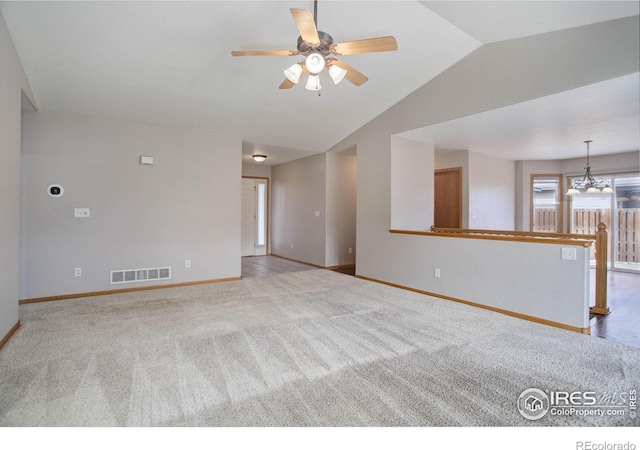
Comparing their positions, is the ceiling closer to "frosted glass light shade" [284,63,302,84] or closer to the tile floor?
"frosted glass light shade" [284,63,302,84]

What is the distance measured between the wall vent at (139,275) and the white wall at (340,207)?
3030mm

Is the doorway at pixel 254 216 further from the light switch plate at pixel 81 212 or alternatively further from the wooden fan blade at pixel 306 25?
the wooden fan blade at pixel 306 25

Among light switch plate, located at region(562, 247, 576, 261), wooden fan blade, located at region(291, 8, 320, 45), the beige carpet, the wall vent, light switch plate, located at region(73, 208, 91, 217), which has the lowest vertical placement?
the beige carpet

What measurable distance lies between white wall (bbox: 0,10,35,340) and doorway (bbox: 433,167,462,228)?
6.39 meters

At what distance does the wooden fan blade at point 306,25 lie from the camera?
1.98 m

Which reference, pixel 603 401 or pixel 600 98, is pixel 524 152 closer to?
pixel 600 98

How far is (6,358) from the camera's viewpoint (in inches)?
93.4

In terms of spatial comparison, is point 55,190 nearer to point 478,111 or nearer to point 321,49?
point 321,49

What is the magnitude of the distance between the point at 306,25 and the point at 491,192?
5.65m

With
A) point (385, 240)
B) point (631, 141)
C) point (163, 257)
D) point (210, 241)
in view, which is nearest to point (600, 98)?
point (631, 141)

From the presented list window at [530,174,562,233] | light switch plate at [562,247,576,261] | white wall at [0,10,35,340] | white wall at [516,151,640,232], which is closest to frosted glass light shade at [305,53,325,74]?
white wall at [0,10,35,340]

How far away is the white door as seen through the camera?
799cm

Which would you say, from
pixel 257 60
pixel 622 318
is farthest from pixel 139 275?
pixel 622 318
